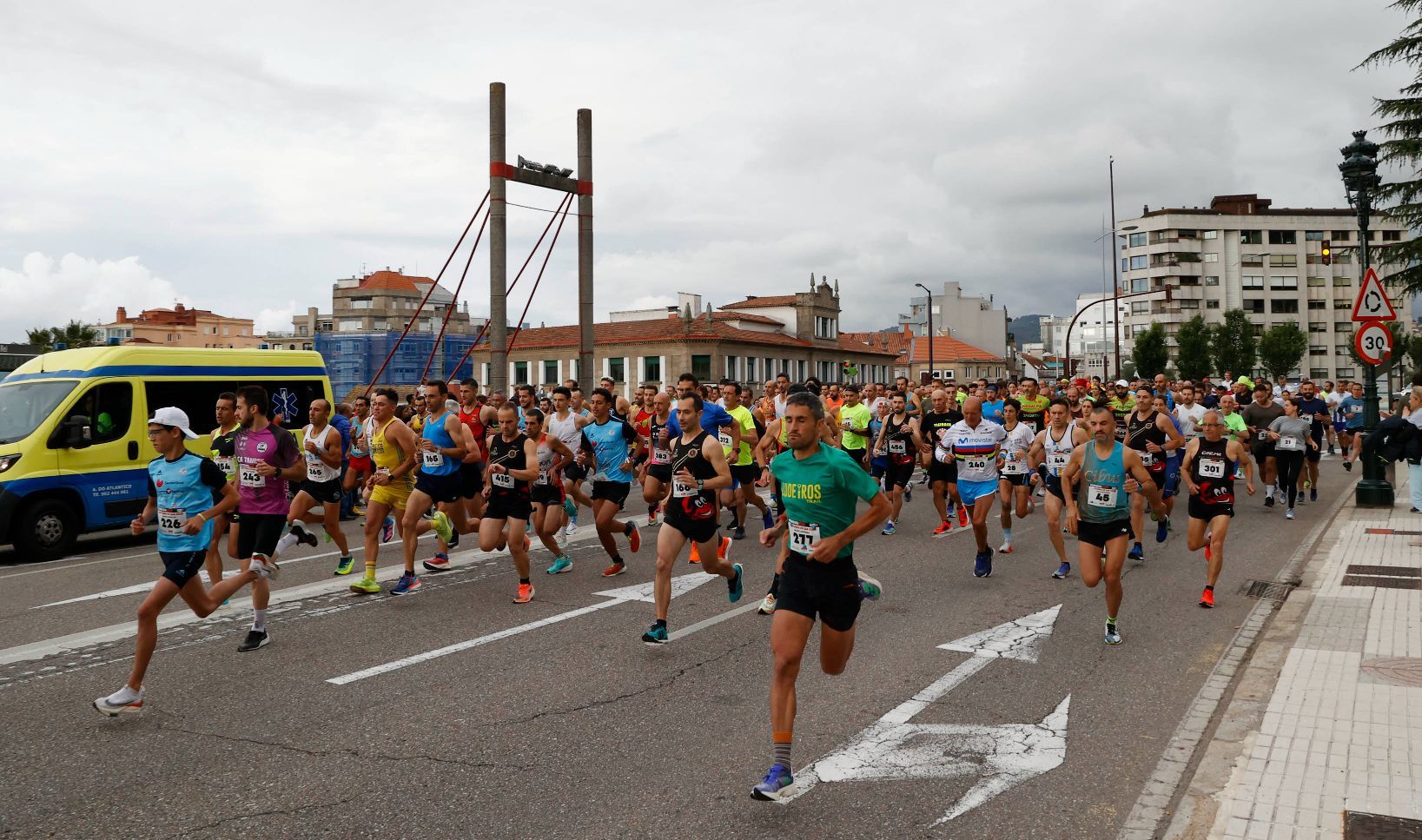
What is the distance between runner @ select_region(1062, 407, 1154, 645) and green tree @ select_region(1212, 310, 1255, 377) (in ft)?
259

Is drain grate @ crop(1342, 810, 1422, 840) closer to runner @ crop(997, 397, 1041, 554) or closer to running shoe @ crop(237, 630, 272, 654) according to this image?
running shoe @ crop(237, 630, 272, 654)

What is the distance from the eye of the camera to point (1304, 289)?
98375mm

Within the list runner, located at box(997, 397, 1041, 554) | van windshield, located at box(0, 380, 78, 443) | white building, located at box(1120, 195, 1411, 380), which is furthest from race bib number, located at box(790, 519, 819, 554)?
white building, located at box(1120, 195, 1411, 380)

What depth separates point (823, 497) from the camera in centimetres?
484

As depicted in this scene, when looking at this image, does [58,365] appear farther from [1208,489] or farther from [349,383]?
[349,383]

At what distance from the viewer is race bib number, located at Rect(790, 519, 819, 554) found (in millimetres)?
4805

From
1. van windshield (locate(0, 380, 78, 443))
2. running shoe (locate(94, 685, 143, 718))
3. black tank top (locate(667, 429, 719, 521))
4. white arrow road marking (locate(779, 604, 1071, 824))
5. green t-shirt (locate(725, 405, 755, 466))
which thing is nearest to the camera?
white arrow road marking (locate(779, 604, 1071, 824))

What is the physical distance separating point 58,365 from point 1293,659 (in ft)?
45.3

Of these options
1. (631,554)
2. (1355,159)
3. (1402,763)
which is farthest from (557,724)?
(1355,159)

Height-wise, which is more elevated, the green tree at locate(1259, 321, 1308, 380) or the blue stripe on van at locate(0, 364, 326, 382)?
the green tree at locate(1259, 321, 1308, 380)

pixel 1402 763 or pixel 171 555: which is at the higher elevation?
pixel 171 555

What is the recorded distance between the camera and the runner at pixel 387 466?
9.18 metres

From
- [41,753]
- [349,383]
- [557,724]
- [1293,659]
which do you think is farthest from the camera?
[349,383]

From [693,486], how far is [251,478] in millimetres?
3219
